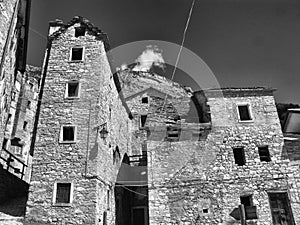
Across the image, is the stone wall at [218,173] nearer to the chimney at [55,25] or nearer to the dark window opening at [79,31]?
the dark window opening at [79,31]

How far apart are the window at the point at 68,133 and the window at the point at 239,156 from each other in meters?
8.82

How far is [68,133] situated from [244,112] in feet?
33.5

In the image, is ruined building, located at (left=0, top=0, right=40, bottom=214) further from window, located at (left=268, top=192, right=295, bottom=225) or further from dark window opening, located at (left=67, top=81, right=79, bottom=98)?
window, located at (left=268, top=192, right=295, bottom=225)

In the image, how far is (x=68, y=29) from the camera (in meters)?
16.9

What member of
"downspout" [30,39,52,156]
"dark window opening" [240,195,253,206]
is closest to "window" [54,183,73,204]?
"downspout" [30,39,52,156]

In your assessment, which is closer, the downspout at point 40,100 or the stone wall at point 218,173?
the stone wall at point 218,173

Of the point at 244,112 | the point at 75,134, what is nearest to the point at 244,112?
the point at 244,112

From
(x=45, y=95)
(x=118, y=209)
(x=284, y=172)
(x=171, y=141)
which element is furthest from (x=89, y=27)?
(x=284, y=172)

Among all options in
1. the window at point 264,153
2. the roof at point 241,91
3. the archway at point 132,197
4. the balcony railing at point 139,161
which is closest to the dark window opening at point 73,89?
the archway at point 132,197

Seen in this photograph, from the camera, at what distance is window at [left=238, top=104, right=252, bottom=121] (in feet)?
52.9

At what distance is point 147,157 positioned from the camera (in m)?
15.0

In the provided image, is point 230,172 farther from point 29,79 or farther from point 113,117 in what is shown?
point 29,79

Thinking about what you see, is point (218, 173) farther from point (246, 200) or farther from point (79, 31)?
point (79, 31)

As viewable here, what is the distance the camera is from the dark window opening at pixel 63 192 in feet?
40.6
